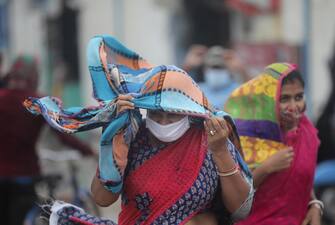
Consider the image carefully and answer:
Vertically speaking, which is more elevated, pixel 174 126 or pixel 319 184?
pixel 174 126

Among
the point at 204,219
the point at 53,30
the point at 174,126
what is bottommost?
the point at 53,30

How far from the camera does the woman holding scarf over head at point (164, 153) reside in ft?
12.5

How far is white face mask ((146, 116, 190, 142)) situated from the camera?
384cm

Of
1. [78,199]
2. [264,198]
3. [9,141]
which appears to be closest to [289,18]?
[78,199]

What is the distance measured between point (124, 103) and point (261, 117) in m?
1.04

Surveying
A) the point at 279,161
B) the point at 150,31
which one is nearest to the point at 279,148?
the point at 279,161

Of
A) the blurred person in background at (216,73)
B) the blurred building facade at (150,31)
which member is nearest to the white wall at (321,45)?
the blurred building facade at (150,31)

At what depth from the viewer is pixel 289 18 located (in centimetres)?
1469

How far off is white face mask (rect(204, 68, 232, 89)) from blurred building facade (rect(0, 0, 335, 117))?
3.55 meters

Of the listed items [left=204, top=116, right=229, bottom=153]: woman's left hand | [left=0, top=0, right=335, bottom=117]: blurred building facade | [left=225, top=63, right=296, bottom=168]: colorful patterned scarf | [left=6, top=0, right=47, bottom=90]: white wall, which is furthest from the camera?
[left=6, top=0, right=47, bottom=90]: white wall

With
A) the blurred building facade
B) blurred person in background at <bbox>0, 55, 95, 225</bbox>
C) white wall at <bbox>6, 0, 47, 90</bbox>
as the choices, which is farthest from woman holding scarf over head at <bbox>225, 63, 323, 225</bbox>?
white wall at <bbox>6, 0, 47, 90</bbox>

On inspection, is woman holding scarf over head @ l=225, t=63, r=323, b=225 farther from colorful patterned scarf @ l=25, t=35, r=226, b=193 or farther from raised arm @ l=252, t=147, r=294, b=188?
colorful patterned scarf @ l=25, t=35, r=226, b=193

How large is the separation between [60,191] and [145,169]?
535cm

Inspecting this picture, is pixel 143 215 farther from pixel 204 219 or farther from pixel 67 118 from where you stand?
pixel 67 118
